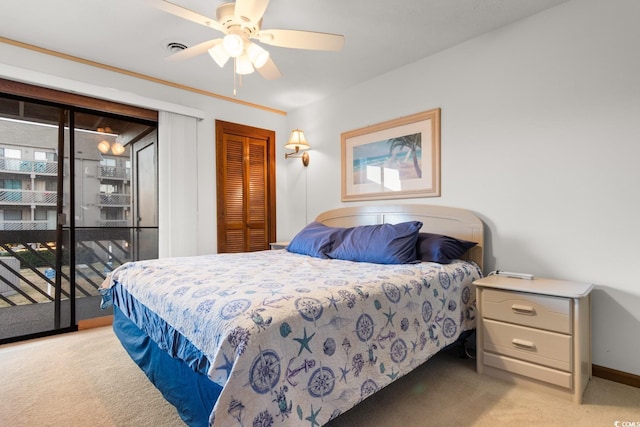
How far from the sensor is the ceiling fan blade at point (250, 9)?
69.7 inches

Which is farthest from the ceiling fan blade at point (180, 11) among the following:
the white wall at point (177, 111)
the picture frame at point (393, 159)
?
the picture frame at point (393, 159)

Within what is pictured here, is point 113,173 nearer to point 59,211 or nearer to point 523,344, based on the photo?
point 59,211

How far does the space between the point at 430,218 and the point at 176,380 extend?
7.45 feet

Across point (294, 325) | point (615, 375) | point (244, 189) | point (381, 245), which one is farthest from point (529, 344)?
point (244, 189)

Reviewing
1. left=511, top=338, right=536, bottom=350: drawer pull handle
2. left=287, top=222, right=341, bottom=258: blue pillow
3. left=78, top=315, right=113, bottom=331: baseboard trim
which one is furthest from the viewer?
left=78, top=315, right=113, bottom=331: baseboard trim

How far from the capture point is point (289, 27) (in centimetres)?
252

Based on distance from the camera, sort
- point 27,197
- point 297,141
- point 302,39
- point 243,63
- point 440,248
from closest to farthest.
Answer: point 302,39
point 243,63
point 440,248
point 27,197
point 297,141

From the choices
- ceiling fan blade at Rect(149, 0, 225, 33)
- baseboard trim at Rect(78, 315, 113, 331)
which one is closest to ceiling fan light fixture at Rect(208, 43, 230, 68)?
ceiling fan blade at Rect(149, 0, 225, 33)

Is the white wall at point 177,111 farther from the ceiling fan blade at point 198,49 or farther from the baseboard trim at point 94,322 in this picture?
the ceiling fan blade at point 198,49

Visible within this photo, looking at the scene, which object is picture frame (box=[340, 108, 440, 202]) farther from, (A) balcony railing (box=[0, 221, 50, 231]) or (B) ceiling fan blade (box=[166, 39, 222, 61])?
(A) balcony railing (box=[0, 221, 50, 231])

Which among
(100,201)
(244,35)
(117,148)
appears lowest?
(100,201)

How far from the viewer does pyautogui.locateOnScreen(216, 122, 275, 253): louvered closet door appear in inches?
157

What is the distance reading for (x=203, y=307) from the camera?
1.36 m

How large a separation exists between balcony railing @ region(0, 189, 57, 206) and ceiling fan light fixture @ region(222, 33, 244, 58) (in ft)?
7.56
